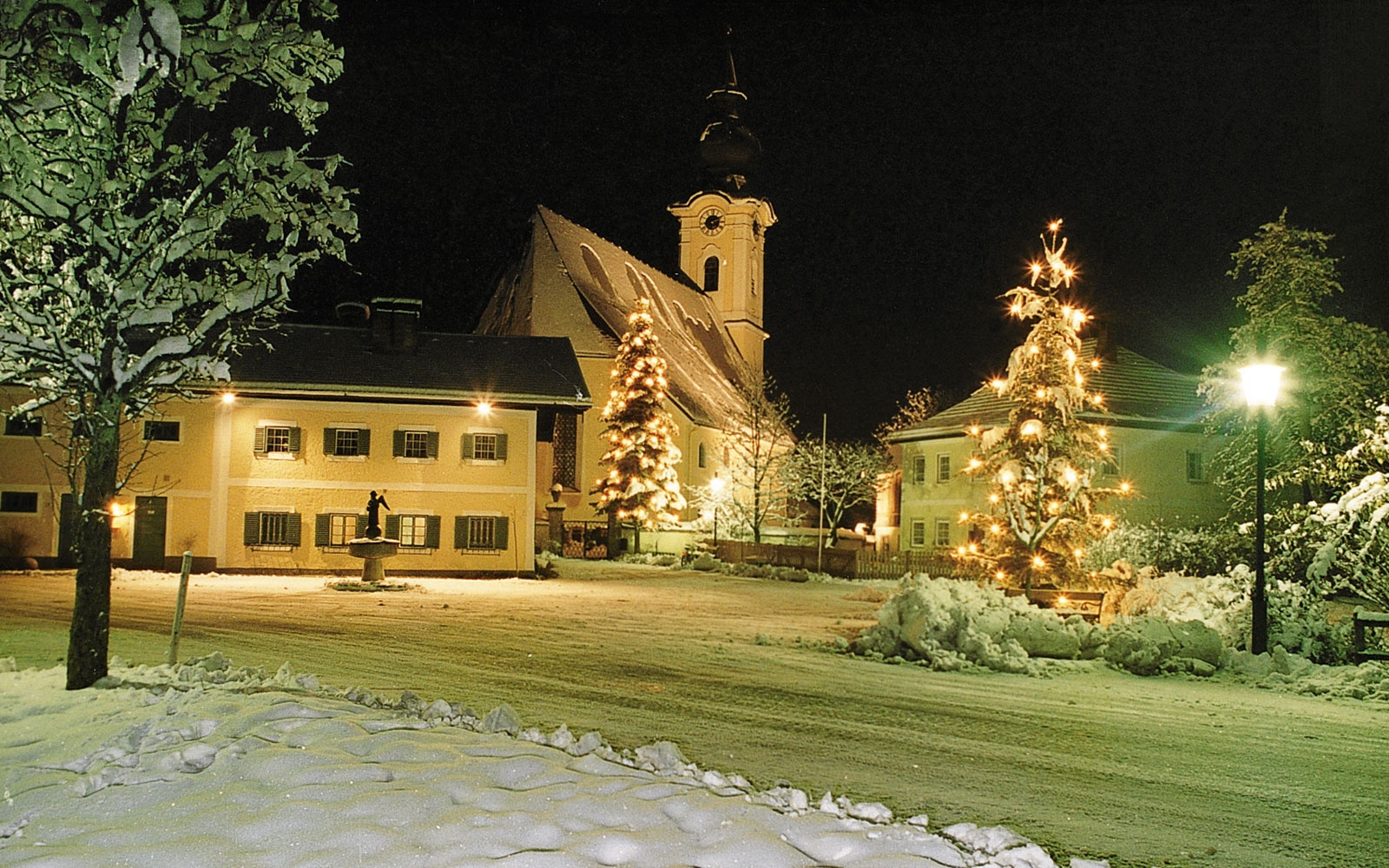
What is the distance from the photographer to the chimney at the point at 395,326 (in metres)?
32.8

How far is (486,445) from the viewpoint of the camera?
31.3 m

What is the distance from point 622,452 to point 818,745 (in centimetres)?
3188

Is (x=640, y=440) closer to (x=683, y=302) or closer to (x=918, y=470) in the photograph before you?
(x=918, y=470)

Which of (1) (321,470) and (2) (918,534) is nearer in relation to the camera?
(1) (321,470)

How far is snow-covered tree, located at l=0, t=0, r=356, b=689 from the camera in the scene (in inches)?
325

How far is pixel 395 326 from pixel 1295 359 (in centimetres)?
2620

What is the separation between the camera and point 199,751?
6.36 m

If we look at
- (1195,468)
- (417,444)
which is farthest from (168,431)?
(1195,468)

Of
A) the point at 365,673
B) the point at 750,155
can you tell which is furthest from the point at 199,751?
the point at 750,155

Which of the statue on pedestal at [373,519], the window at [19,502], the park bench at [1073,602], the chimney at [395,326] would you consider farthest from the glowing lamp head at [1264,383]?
the window at [19,502]

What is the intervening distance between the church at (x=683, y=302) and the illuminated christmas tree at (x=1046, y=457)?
763 inches

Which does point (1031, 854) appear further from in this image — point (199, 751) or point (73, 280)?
point (73, 280)

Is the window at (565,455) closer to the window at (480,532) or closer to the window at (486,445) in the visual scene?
the window at (486,445)

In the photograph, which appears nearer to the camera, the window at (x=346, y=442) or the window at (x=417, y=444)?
the window at (x=346, y=442)
